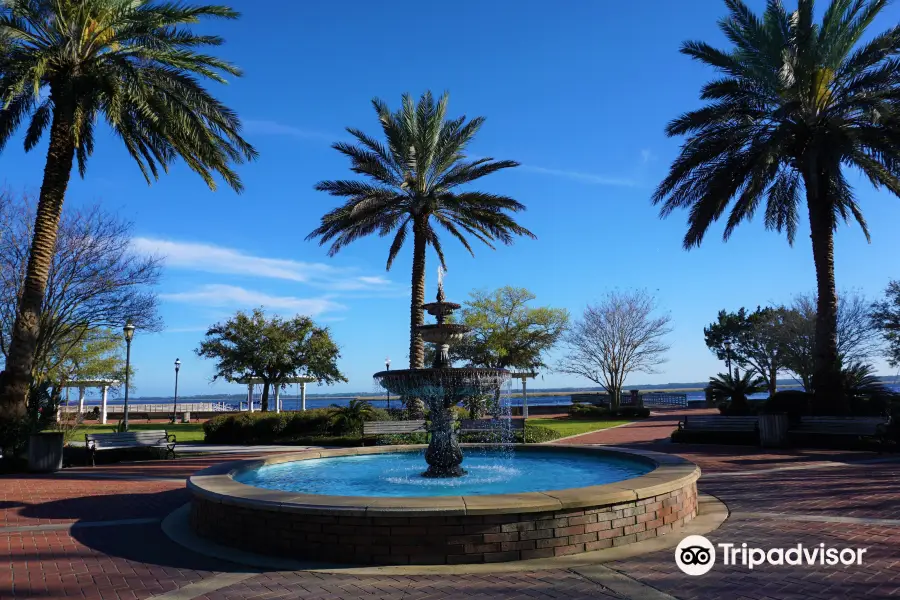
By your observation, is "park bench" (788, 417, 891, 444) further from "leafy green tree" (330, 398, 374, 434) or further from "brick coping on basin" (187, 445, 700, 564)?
"leafy green tree" (330, 398, 374, 434)

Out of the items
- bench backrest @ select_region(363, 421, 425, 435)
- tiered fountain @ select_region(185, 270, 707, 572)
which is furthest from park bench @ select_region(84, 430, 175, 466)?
tiered fountain @ select_region(185, 270, 707, 572)

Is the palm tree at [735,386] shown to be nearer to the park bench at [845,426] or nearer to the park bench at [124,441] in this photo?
the park bench at [845,426]

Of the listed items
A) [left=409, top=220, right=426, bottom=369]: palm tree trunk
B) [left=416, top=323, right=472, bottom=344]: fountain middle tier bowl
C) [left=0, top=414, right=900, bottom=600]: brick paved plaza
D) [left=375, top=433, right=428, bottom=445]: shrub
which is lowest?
[left=375, top=433, right=428, bottom=445]: shrub

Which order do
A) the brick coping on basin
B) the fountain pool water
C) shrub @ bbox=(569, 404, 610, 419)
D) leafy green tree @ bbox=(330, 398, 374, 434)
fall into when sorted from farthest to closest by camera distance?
1. shrub @ bbox=(569, 404, 610, 419)
2. leafy green tree @ bbox=(330, 398, 374, 434)
3. the fountain pool water
4. the brick coping on basin

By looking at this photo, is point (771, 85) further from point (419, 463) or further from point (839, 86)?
point (419, 463)

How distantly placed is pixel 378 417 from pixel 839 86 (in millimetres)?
19707

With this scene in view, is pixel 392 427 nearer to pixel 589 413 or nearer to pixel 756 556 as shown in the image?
pixel 756 556

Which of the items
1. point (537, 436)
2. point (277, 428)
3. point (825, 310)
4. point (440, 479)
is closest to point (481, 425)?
point (537, 436)

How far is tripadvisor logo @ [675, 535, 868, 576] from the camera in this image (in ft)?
18.7

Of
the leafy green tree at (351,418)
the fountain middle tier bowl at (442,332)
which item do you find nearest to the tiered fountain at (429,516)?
the fountain middle tier bowl at (442,332)

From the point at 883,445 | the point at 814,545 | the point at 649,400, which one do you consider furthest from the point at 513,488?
the point at 649,400

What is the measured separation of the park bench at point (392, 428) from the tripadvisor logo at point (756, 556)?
1396 cm

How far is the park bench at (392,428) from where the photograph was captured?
1945cm

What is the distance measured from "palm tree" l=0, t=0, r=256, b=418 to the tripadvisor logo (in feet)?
49.1
